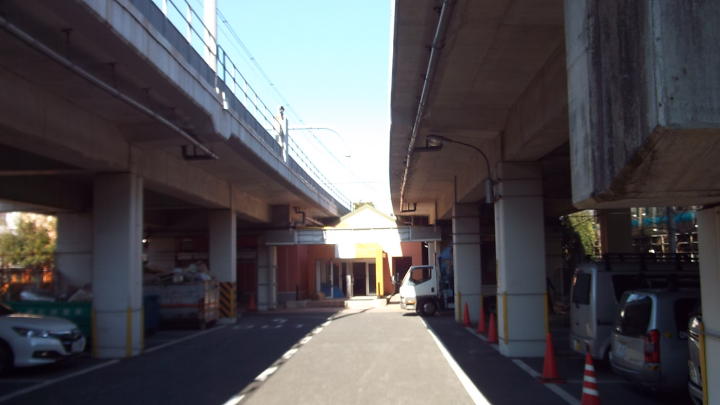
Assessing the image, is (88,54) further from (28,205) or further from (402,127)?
(28,205)

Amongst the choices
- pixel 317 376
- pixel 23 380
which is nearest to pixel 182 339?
pixel 23 380

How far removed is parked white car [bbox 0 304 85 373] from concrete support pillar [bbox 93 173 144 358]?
2.70 meters

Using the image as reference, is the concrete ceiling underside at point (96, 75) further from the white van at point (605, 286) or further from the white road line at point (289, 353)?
the white van at point (605, 286)

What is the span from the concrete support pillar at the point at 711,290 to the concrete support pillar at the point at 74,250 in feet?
60.6

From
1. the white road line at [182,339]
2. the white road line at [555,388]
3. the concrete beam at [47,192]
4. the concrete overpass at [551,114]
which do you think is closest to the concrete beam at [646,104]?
the concrete overpass at [551,114]

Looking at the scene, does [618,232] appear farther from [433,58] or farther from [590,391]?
[590,391]

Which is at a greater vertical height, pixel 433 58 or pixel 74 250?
pixel 433 58

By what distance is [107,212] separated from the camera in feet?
54.6

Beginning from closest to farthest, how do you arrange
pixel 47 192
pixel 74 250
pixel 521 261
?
pixel 521 261 < pixel 47 192 < pixel 74 250

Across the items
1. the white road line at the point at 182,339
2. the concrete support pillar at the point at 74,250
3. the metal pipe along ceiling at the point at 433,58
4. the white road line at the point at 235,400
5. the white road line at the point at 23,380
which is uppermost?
the metal pipe along ceiling at the point at 433,58

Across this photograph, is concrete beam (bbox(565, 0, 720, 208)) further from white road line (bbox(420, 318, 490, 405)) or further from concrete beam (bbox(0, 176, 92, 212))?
concrete beam (bbox(0, 176, 92, 212))

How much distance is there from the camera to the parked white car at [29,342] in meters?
Result: 12.8

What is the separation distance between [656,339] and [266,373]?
6960mm

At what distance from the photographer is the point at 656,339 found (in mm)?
9477
